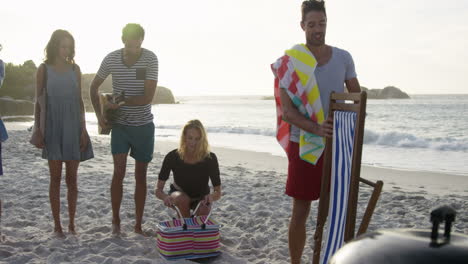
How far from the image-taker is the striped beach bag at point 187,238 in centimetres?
378

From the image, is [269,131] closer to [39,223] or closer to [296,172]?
[39,223]

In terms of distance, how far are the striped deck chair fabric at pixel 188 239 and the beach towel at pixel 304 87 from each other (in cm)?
131

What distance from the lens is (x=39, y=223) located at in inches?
191

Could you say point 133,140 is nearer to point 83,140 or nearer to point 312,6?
point 83,140

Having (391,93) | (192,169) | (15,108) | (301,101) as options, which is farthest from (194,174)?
(391,93)

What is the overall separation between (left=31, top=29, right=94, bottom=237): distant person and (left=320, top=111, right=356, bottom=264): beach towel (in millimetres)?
2439

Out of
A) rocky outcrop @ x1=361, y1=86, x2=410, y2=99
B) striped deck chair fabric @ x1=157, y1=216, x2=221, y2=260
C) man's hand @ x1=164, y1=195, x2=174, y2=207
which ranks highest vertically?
rocky outcrop @ x1=361, y1=86, x2=410, y2=99

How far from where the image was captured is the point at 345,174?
257 centimetres

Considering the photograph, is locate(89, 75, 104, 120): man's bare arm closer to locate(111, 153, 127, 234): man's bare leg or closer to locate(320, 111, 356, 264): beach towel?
locate(111, 153, 127, 234): man's bare leg

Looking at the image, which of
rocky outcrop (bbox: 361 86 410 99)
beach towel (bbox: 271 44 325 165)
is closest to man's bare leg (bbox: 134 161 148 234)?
beach towel (bbox: 271 44 325 165)

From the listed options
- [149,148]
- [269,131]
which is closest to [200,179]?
[149,148]

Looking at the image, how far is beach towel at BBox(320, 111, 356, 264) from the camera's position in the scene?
8.34ft

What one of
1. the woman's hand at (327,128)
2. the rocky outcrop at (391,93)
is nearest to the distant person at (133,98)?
the woman's hand at (327,128)

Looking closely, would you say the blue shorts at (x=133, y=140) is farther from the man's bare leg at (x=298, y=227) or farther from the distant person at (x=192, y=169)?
the man's bare leg at (x=298, y=227)
